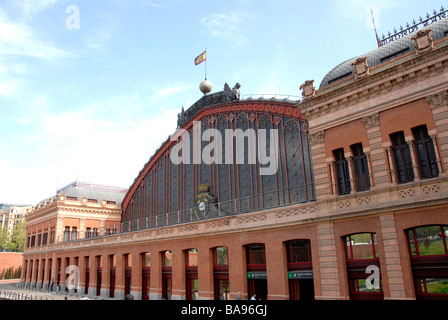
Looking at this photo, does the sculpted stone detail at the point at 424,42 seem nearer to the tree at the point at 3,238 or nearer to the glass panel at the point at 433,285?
the glass panel at the point at 433,285

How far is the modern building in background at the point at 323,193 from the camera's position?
1808cm

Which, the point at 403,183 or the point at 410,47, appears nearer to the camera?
the point at 403,183

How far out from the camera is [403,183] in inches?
743

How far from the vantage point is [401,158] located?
63.6 feet

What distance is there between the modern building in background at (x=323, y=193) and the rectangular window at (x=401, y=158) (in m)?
0.06

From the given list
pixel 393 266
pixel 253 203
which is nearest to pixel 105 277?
pixel 253 203

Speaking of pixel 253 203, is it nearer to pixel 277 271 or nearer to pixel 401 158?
pixel 277 271

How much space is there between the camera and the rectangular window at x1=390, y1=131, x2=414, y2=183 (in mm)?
18984

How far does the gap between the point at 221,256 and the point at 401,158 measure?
52.8 feet

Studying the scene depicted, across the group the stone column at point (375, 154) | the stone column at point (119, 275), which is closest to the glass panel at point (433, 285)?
the stone column at point (375, 154)
